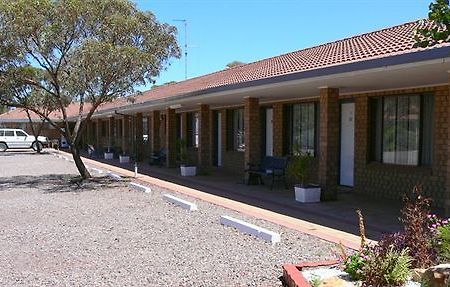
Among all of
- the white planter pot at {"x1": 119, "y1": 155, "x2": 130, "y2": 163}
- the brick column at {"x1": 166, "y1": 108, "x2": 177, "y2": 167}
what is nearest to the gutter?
A: the brick column at {"x1": 166, "y1": 108, "x2": 177, "y2": 167}

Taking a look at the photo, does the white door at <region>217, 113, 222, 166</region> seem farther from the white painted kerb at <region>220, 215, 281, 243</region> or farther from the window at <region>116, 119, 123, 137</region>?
the window at <region>116, 119, 123, 137</region>

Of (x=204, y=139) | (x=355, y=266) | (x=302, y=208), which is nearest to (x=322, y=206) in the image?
(x=302, y=208)

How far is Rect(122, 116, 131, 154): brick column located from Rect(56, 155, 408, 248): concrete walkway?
14.4m

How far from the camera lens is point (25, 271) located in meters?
5.97

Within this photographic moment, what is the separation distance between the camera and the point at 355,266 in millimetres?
4988

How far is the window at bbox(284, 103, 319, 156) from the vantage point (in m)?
15.0

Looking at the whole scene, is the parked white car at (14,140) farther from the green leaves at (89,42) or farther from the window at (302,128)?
the window at (302,128)

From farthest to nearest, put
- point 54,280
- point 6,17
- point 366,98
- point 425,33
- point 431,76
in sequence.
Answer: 1. point 6,17
2. point 366,98
3. point 431,76
4. point 54,280
5. point 425,33

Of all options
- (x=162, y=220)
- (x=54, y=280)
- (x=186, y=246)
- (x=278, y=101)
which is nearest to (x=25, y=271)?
(x=54, y=280)

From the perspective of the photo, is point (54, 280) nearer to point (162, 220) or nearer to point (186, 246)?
point (186, 246)

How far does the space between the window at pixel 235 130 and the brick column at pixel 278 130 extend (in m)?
2.86

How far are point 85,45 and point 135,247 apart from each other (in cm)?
820

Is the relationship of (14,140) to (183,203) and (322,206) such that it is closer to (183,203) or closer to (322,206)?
(183,203)

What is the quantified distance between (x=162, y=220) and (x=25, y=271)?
11.9 feet
